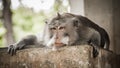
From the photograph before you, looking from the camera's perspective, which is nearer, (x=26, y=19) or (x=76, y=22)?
(x=76, y=22)

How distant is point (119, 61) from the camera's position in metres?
6.11

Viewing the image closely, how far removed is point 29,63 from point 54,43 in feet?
1.76

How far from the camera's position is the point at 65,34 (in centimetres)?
515

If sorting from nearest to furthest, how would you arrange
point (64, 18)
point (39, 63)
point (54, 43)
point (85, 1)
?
point (39, 63)
point (54, 43)
point (64, 18)
point (85, 1)

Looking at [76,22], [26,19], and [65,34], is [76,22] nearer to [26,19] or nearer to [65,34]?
[65,34]

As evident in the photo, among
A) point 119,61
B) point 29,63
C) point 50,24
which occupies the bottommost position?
point 119,61

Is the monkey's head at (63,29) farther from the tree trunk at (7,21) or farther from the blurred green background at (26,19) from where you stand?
the blurred green background at (26,19)

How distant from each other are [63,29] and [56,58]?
3.50 feet

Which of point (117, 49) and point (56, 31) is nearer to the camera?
point (56, 31)

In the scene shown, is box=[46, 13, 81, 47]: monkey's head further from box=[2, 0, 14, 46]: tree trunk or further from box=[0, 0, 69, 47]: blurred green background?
box=[0, 0, 69, 47]: blurred green background

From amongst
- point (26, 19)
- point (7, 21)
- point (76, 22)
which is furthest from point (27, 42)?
point (26, 19)

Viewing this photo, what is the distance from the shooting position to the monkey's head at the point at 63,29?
4.95 meters

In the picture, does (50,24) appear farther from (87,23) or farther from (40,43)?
(87,23)

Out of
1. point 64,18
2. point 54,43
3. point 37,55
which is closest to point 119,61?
point 64,18
